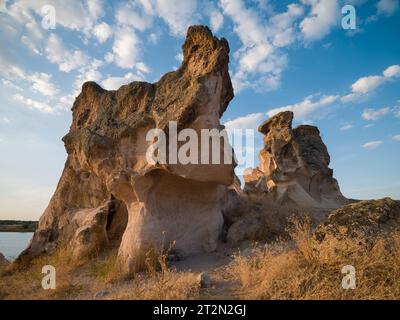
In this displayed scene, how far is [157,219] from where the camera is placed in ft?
24.3

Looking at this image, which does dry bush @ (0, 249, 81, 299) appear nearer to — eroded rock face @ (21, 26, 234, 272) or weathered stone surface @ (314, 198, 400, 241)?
eroded rock face @ (21, 26, 234, 272)

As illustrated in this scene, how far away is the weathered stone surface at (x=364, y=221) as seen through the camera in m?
5.27

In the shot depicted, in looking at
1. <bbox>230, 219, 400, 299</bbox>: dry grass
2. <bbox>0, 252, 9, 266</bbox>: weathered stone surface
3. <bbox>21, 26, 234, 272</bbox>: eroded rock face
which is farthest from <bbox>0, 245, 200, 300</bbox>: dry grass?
<bbox>0, 252, 9, 266</bbox>: weathered stone surface

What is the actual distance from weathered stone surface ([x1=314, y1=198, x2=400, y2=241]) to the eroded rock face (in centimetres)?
253

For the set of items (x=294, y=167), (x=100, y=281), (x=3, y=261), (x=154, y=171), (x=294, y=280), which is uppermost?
(x=294, y=167)

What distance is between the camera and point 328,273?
15.4ft

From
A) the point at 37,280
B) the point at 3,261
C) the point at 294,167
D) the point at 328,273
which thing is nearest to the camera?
the point at 328,273

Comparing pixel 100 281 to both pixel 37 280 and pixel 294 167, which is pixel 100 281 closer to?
pixel 37 280

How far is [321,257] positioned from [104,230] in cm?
586

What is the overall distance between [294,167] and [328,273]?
15.1 m

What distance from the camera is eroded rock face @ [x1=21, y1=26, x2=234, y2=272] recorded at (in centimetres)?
714

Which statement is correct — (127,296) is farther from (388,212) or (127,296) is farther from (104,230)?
(388,212)

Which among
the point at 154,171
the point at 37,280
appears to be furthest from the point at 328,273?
the point at 37,280
